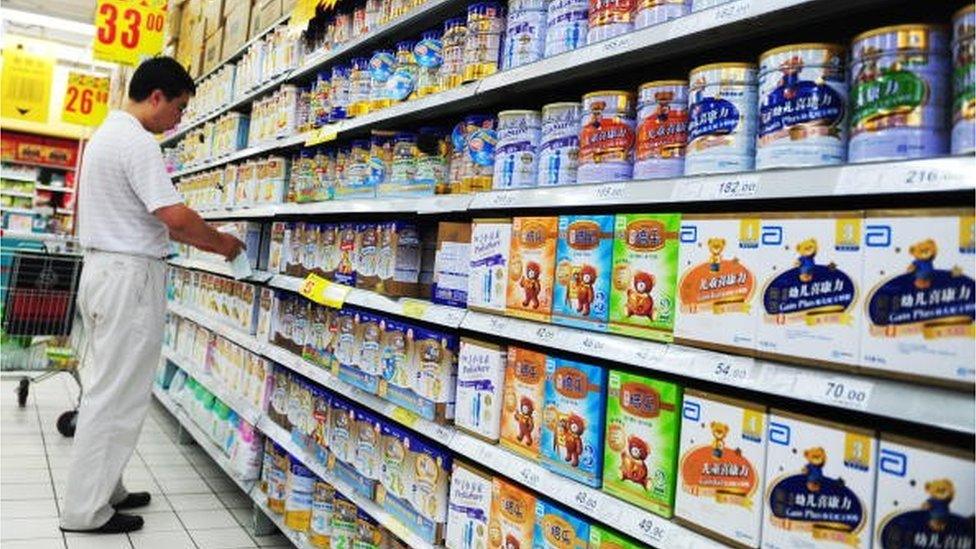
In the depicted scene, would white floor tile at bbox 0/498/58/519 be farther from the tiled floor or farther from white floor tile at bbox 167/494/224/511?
white floor tile at bbox 167/494/224/511

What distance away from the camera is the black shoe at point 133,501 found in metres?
3.43

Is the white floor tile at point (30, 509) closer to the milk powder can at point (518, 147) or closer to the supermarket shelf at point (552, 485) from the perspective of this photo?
the supermarket shelf at point (552, 485)

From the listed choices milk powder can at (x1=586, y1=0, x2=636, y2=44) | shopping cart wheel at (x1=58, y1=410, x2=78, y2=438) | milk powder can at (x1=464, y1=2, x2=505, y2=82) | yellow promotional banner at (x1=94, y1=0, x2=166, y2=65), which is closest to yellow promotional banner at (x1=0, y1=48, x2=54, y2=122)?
yellow promotional banner at (x1=94, y1=0, x2=166, y2=65)

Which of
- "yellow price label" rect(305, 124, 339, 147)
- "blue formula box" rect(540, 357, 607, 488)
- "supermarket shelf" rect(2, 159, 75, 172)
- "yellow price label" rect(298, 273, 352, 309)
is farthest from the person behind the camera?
"supermarket shelf" rect(2, 159, 75, 172)

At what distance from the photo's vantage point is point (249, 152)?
3.79 meters

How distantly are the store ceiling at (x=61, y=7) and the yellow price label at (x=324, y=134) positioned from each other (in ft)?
28.5

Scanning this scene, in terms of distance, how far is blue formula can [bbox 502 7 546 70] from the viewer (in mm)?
1808

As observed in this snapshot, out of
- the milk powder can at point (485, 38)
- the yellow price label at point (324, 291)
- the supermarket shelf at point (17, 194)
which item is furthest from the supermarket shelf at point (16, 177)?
the milk powder can at point (485, 38)

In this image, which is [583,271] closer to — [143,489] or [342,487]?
[342,487]

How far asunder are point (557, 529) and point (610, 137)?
856mm

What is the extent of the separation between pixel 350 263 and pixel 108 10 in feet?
15.9

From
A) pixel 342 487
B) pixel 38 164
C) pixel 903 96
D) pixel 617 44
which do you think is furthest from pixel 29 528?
pixel 38 164

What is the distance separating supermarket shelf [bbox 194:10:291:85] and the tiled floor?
2.43 m

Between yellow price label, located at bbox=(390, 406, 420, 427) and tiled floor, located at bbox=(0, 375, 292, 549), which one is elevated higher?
yellow price label, located at bbox=(390, 406, 420, 427)
